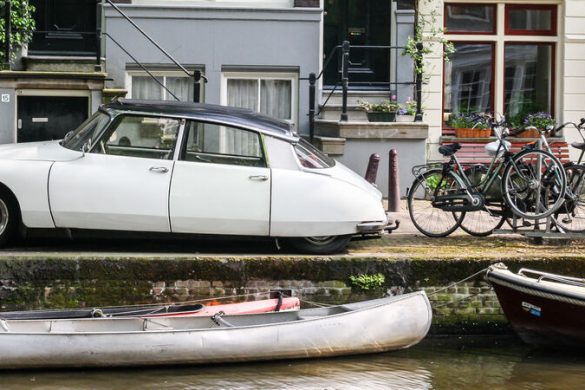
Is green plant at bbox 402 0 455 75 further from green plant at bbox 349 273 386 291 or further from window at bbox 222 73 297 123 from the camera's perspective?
green plant at bbox 349 273 386 291

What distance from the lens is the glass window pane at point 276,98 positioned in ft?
59.0

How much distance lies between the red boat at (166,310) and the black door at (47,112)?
632cm

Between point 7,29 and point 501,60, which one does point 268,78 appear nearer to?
point 501,60

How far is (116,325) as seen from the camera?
1012 centimetres

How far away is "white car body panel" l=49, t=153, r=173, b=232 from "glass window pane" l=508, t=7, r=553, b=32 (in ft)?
29.9

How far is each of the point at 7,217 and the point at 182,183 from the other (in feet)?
5.57

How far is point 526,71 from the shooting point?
18.8m

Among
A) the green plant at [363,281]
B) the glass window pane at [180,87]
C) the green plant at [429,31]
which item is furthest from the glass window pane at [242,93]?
the green plant at [363,281]

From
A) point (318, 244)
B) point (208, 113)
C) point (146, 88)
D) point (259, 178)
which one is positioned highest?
point (146, 88)

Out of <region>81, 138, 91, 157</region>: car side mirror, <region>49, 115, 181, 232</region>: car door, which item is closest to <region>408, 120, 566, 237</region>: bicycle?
<region>49, 115, 181, 232</region>: car door

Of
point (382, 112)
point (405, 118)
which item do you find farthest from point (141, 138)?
point (405, 118)

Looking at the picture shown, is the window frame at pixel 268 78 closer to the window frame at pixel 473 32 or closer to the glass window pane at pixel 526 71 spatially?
the window frame at pixel 473 32

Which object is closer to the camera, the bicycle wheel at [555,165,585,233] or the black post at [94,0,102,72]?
the bicycle wheel at [555,165,585,233]

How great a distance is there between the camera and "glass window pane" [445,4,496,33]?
18.5 metres
